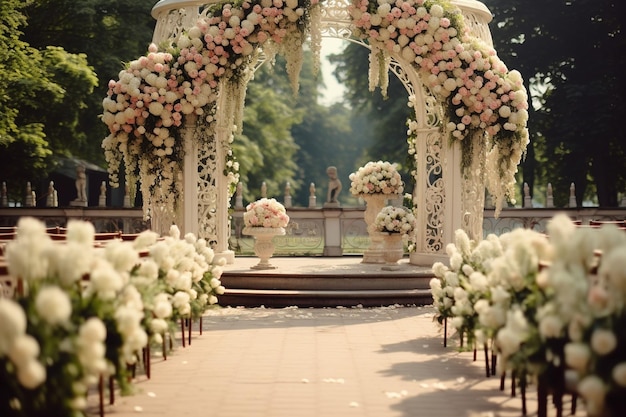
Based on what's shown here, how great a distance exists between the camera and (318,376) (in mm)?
8258

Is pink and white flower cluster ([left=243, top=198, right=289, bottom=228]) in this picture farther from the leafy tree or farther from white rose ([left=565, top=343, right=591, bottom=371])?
the leafy tree

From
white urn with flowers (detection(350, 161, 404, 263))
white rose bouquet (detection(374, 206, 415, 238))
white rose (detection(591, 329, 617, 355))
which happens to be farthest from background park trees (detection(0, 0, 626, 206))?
white rose (detection(591, 329, 617, 355))

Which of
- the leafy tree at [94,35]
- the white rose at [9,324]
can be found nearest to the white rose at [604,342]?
the white rose at [9,324]

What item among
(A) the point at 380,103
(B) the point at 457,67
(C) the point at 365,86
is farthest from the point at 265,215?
(C) the point at 365,86

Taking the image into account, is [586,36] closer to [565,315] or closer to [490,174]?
[490,174]

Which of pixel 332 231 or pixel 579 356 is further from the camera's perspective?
pixel 332 231

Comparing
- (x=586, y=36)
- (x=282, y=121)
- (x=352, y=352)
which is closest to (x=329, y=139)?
(x=282, y=121)

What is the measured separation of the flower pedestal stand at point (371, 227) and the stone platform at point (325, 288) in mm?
2512

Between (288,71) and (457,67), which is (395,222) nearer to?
(457,67)

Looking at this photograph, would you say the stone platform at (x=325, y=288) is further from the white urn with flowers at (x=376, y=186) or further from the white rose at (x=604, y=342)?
the white rose at (x=604, y=342)

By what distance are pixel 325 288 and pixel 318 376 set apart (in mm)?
6281

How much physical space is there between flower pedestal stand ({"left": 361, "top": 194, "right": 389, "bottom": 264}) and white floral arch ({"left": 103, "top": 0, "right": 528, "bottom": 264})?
236 centimetres

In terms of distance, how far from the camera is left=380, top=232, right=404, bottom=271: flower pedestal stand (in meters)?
15.6

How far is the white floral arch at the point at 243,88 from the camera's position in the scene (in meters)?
14.1
